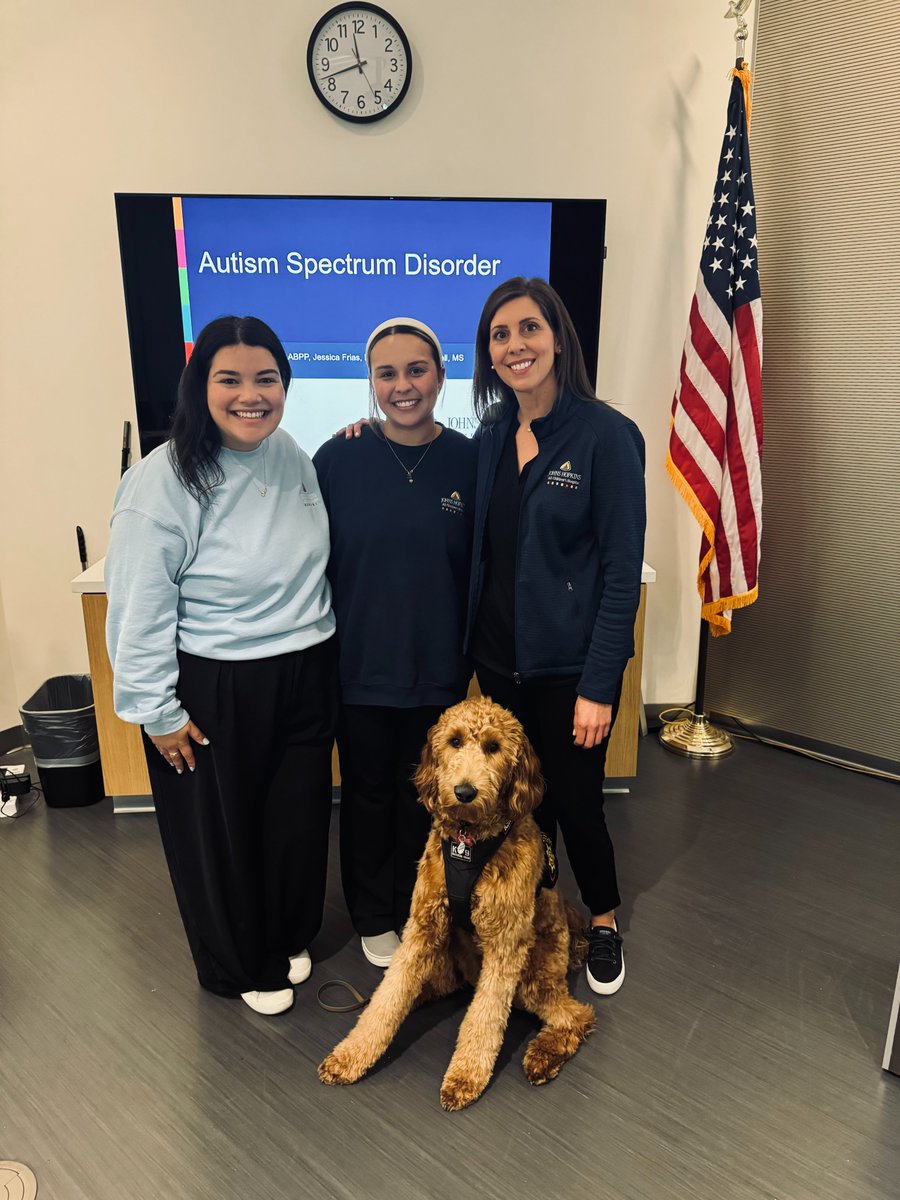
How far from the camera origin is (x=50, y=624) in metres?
3.29

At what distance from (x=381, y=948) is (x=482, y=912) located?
51 cm

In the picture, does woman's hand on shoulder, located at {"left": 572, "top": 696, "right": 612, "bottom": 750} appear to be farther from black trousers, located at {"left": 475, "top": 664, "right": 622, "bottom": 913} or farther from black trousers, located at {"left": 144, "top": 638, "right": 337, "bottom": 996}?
black trousers, located at {"left": 144, "top": 638, "right": 337, "bottom": 996}

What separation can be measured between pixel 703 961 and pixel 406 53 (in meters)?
3.02

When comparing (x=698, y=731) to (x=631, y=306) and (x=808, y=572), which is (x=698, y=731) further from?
(x=631, y=306)

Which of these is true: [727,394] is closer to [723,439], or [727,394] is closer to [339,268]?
[723,439]

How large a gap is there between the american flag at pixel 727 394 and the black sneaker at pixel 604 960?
1.47m

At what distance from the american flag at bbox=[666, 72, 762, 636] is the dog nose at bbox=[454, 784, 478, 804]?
1.81 metres

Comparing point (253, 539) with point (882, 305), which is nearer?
point (253, 539)

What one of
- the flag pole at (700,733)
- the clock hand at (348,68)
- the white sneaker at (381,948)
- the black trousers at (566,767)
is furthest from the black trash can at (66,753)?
the clock hand at (348,68)

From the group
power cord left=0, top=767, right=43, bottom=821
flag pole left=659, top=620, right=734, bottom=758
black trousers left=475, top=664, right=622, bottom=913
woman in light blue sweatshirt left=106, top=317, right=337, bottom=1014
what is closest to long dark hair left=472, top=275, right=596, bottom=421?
woman in light blue sweatshirt left=106, top=317, right=337, bottom=1014

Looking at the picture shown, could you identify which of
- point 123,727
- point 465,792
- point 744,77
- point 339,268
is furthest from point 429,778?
point 744,77

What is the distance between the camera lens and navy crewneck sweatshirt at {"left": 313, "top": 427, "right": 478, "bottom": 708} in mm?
1848

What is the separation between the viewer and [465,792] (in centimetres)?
158

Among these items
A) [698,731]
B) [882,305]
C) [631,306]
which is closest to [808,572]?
[698,731]
